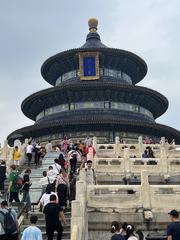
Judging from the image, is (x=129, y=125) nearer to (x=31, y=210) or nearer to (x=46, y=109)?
(x=46, y=109)

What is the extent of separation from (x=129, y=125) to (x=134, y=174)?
1872 centimetres

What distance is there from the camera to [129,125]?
116ft

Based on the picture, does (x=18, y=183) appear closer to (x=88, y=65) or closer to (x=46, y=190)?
(x=46, y=190)

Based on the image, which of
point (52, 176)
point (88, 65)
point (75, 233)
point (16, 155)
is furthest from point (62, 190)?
point (88, 65)

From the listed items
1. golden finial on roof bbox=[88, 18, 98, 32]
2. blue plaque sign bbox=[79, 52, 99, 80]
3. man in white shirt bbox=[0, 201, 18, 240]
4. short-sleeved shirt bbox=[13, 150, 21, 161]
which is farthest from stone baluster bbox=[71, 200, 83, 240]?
golden finial on roof bbox=[88, 18, 98, 32]

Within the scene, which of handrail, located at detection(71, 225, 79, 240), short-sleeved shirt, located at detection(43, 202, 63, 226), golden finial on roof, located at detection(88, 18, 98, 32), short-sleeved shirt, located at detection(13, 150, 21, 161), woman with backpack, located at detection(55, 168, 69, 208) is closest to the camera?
handrail, located at detection(71, 225, 79, 240)

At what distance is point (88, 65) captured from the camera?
138 ft

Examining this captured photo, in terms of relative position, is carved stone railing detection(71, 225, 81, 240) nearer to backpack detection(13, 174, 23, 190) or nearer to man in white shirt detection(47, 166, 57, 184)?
man in white shirt detection(47, 166, 57, 184)

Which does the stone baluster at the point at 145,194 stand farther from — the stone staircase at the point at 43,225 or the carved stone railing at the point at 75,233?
the carved stone railing at the point at 75,233

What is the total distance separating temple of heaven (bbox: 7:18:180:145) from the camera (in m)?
35.9

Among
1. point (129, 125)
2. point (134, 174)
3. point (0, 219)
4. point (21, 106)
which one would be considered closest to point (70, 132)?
point (129, 125)

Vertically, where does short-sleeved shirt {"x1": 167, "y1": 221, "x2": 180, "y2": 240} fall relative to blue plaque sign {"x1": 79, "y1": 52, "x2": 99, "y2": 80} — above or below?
below

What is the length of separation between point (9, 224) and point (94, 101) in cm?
3038

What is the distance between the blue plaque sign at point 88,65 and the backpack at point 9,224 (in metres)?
33.4
